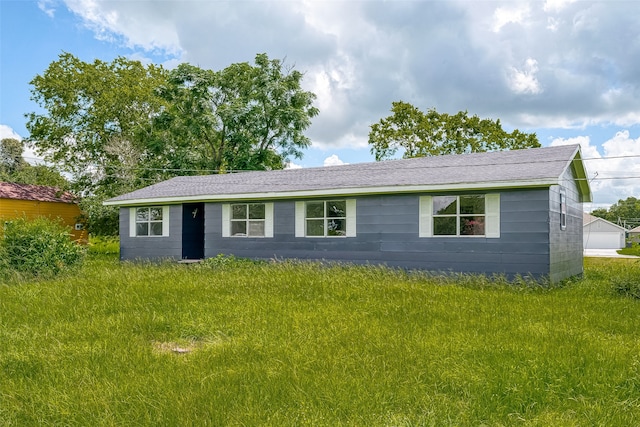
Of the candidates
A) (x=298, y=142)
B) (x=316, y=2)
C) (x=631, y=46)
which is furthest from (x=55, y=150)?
(x=631, y=46)

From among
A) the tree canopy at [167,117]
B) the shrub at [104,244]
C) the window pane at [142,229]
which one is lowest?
the shrub at [104,244]

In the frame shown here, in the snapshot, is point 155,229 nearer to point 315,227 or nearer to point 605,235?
point 315,227

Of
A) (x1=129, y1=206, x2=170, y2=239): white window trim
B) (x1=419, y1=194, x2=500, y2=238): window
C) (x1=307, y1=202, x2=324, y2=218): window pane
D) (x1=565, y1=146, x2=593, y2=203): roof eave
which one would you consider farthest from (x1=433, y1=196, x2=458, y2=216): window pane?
(x1=129, y1=206, x2=170, y2=239): white window trim

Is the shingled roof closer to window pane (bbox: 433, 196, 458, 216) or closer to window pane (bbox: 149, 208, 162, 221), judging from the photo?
window pane (bbox: 149, 208, 162, 221)

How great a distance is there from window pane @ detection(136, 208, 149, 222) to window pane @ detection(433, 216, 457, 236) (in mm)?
11249

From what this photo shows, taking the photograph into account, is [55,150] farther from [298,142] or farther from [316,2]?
[316,2]

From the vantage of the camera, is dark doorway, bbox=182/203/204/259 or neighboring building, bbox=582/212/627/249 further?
neighboring building, bbox=582/212/627/249

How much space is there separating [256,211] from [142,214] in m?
5.50

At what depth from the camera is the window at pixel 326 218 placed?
510 inches

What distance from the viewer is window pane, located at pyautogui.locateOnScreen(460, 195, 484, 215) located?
1121cm

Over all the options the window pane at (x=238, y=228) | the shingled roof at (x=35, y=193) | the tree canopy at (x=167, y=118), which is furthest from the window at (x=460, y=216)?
the shingled roof at (x=35, y=193)

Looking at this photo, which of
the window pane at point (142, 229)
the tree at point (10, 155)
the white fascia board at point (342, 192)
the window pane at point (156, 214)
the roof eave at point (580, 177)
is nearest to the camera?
the white fascia board at point (342, 192)

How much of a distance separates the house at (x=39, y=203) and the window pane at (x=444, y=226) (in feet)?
68.9

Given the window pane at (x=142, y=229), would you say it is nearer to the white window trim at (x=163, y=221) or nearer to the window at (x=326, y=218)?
the white window trim at (x=163, y=221)
